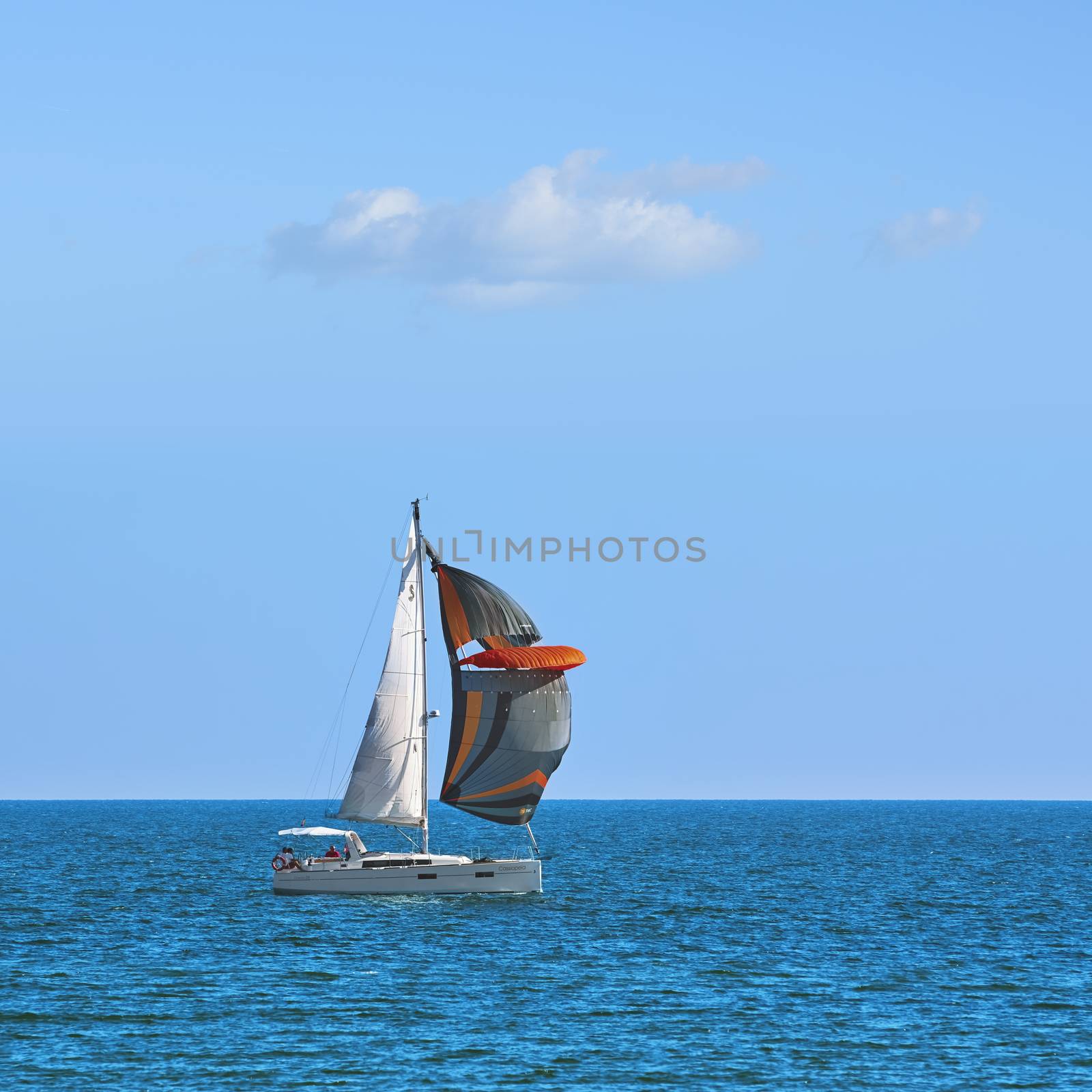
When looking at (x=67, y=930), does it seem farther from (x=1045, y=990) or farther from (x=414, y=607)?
(x=1045, y=990)

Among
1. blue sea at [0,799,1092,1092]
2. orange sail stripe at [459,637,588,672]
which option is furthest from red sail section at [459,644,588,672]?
blue sea at [0,799,1092,1092]

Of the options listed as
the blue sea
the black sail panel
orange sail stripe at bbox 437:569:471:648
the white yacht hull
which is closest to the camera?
the blue sea

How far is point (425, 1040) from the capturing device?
41.4 m

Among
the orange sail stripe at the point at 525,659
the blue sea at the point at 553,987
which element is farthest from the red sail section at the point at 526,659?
the blue sea at the point at 553,987

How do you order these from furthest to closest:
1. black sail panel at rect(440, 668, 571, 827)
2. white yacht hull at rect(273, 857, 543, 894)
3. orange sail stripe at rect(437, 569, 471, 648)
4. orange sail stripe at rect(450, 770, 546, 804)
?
orange sail stripe at rect(450, 770, 546, 804) < orange sail stripe at rect(437, 569, 471, 648) < black sail panel at rect(440, 668, 571, 827) < white yacht hull at rect(273, 857, 543, 894)

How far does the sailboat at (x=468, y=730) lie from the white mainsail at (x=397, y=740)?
4cm

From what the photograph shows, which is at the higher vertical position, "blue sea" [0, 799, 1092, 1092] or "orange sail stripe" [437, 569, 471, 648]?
"orange sail stripe" [437, 569, 471, 648]

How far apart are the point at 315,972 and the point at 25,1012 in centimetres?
961

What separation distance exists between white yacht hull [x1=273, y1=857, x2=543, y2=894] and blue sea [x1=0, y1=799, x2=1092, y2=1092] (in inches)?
38.4

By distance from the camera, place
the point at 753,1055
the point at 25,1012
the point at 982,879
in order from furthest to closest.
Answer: the point at 982,879 < the point at 25,1012 < the point at 753,1055

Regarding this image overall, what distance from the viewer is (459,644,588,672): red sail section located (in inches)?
2756

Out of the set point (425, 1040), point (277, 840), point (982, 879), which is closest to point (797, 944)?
point (425, 1040)

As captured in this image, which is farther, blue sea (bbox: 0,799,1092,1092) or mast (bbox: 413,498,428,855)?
mast (bbox: 413,498,428,855)

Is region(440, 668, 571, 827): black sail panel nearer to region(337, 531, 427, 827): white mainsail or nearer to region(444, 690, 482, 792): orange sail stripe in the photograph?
region(444, 690, 482, 792): orange sail stripe
